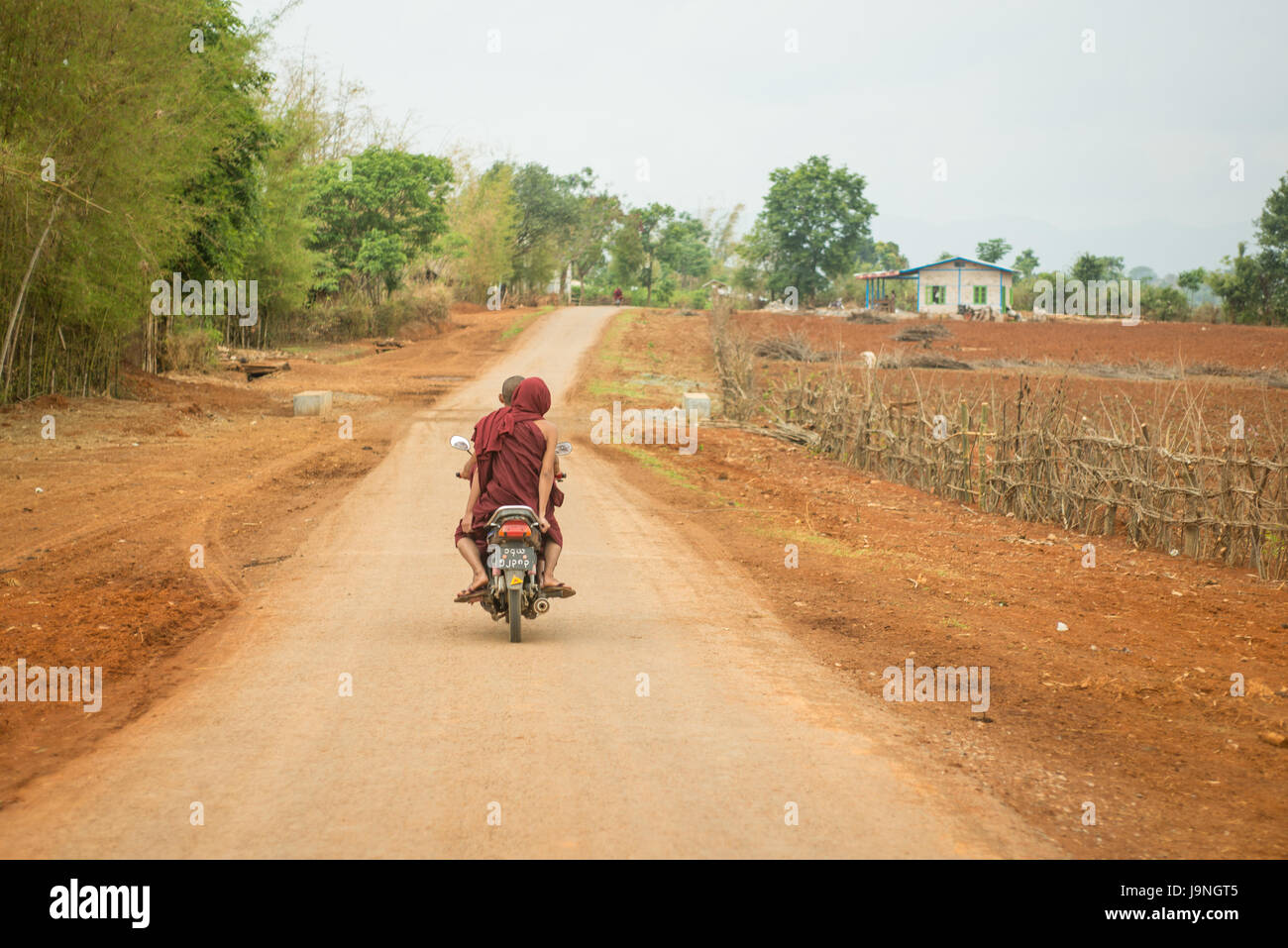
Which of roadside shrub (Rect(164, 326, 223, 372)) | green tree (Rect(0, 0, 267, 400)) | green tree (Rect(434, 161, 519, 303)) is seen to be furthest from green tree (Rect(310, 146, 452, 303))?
green tree (Rect(0, 0, 267, 400))

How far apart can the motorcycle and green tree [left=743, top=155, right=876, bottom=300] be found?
70.4 m

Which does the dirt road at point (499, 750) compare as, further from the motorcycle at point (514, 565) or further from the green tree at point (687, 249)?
the green tree at point (687, 249)

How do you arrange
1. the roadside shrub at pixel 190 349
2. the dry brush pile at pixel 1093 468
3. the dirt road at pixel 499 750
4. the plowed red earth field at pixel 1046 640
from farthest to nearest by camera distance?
1. the roadside shrub at pixel 190 349
2. the dry brush pile at pixel 1093 468
3. the plowed red earth field at pixel 1046 640
4. the dirt road at pixel 499 750

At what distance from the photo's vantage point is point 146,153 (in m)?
17.7

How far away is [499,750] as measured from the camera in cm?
505

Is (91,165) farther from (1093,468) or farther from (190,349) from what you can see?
(1093,468)

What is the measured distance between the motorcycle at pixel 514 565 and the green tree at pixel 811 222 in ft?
231

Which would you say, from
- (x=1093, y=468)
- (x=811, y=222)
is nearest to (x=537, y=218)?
(x=811, y=222)

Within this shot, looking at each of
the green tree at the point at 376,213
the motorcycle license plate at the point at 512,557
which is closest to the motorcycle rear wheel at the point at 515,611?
the motorcycle license plate at the point at 512,557

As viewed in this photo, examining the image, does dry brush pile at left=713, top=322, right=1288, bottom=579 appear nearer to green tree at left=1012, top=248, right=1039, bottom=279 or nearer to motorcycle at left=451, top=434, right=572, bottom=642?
motorcycle at left=451, top=434, right=572, bottom=642

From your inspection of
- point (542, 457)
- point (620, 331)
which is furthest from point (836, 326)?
point (542, 457)

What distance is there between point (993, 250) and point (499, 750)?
4397 inches

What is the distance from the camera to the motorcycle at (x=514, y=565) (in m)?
7.03
